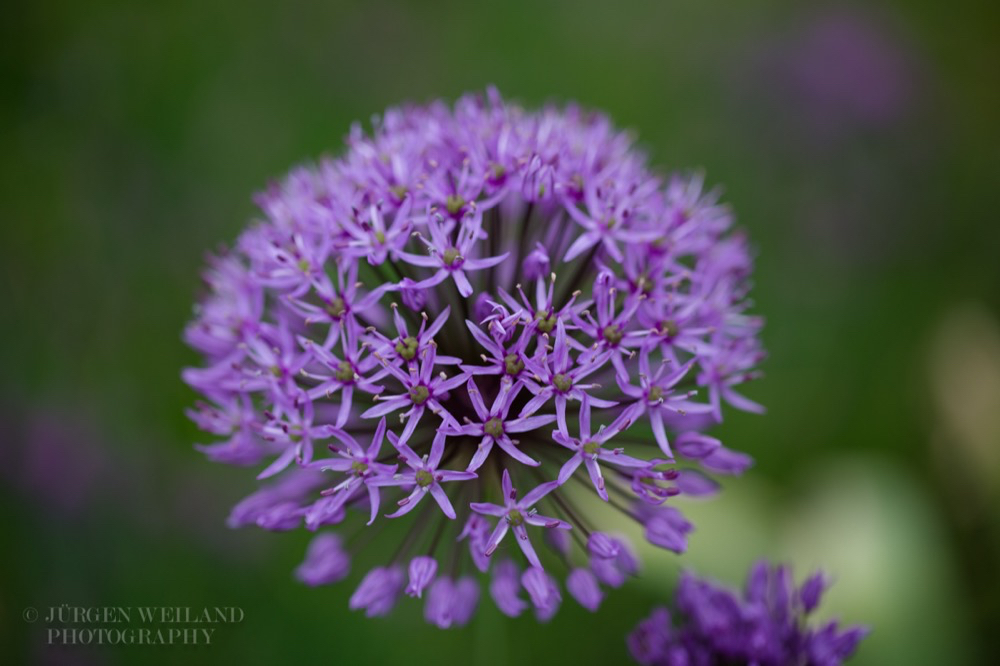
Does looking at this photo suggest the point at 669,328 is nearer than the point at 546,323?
No

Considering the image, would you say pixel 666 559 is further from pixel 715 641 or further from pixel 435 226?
pixel 435 226

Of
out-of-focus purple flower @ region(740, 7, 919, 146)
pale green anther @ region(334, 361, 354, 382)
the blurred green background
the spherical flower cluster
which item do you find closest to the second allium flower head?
pale green anther @ region(334, 361, 354, 382)

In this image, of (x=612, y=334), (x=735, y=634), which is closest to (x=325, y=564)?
(x=612, y=334)

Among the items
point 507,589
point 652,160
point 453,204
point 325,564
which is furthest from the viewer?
point 652,160

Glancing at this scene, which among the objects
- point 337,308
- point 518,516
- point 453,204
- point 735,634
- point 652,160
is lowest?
point 735,634

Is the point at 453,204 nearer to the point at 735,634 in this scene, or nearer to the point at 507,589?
the point at 507,589

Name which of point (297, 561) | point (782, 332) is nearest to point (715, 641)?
point (297, 561)

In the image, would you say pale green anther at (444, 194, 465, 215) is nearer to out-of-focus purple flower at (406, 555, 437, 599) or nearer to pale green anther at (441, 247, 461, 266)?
pale green anther at (441, 247, 461, 266)
